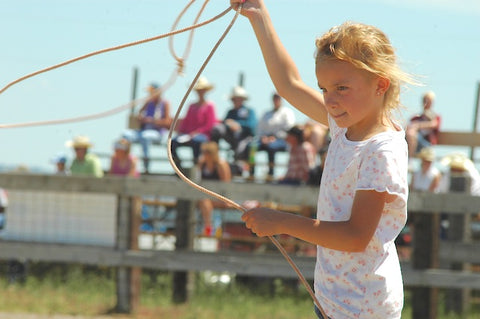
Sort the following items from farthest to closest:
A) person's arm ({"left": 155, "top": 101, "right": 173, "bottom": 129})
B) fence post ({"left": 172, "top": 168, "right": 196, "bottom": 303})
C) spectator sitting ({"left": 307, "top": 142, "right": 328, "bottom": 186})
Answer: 1. person's arm ({"left": 155, "top": 101, "right": 173, "bottom": 129})
2. spectator sitting ({"left": 307, "top": 142, "right": 328, "bottom": 186})
3. fence post ({"left": 172, "top": 168, "right": 196, "bottom": 303})

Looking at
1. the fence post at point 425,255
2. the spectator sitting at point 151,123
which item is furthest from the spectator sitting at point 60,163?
the fence post at point 425,255

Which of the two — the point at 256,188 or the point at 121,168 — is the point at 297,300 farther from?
the point at 121,168

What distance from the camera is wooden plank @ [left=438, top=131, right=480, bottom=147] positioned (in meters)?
9.36

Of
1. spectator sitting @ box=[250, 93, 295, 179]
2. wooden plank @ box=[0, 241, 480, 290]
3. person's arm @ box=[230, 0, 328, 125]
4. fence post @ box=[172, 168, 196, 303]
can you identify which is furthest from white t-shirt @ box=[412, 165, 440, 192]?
person's arm @ box=[230, 0, 328, 125]

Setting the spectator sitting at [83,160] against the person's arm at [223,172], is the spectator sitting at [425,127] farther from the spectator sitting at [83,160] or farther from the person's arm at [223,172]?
the spectator sitting at [83,160]

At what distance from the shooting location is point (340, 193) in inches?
97.3

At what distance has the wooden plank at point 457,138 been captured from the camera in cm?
936

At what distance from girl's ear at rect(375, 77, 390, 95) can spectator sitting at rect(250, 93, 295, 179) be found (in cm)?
694

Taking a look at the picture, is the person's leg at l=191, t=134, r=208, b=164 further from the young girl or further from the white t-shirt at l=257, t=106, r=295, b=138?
the young girl

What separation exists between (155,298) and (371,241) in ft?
16.3

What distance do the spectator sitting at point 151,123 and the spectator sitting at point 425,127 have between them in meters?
2.81

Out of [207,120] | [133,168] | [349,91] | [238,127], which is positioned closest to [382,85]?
[349,91]

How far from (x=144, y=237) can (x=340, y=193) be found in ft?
22.3

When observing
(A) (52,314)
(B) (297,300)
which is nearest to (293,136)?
(B) (297,300)
